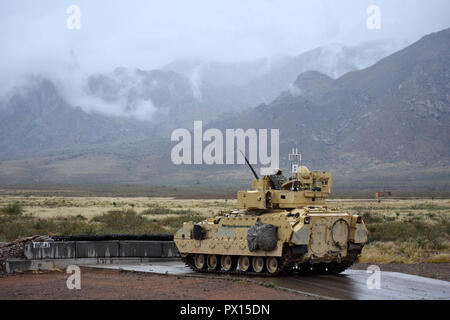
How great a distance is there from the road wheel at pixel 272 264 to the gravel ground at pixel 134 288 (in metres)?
1.75

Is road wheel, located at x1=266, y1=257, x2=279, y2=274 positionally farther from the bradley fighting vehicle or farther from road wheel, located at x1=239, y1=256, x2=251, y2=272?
road wheel, located at x1=239, y1=256, x2=251, y2=272

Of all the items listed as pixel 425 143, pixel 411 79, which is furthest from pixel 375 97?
pixel 425 143

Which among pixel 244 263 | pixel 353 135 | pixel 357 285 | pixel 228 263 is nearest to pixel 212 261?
pixel 228 263

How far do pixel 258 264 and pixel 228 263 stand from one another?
1239mm

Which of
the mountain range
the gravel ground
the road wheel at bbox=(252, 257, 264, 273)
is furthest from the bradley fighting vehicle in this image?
the mountain range

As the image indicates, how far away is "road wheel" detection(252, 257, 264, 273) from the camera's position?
71.2ft

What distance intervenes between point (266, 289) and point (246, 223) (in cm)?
425

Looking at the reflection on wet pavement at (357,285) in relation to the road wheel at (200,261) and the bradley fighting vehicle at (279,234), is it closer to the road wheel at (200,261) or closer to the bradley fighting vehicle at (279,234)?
the road wheel at (200,261)

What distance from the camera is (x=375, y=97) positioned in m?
173

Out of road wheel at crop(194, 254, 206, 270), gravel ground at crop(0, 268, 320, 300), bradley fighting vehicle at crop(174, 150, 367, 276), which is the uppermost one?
bradley fighting vehicle at crop(174, 150, 367, 276)

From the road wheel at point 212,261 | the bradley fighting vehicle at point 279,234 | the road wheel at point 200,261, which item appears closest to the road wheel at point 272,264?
the bradley fighting vehicle at point 279,234

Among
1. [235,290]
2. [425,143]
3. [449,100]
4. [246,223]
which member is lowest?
[235,290]
